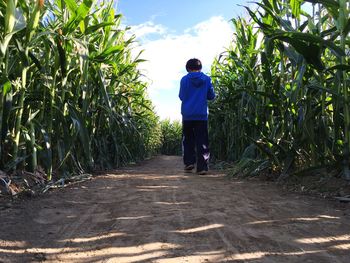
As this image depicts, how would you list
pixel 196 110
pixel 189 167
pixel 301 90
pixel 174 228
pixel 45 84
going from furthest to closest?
pixel 189 167 < pixel 196 110 < pixel 301 90 < pixel 45 84 < pixel 174 228

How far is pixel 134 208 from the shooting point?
8.36 ft

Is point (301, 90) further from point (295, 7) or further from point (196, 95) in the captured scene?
point (196, 95)

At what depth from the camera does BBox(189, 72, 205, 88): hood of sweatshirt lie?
5321 mm

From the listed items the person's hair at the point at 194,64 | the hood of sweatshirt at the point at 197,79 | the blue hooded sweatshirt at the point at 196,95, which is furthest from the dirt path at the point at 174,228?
the person's hair at the point at 194,64

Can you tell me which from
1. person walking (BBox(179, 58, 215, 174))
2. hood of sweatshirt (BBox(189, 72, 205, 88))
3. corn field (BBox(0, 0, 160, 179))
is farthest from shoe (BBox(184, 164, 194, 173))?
corn field (BBox(0, 0, 160, 179))

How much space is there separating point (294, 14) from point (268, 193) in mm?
1764

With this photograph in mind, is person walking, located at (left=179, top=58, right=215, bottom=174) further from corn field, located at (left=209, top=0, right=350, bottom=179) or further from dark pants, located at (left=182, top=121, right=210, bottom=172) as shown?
corn field, located at (left=209, top=0, right=350, bottom=179)

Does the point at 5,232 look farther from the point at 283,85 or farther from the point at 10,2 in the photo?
the point at 283,85

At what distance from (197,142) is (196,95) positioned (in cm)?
61

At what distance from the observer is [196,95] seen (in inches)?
208

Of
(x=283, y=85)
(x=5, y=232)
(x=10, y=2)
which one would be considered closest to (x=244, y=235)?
(x=5, y=232)

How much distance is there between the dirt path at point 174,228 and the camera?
1.69 metres

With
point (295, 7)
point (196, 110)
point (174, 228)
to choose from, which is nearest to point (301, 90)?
point (295, 7)

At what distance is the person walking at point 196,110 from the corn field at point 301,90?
1.87 feet
